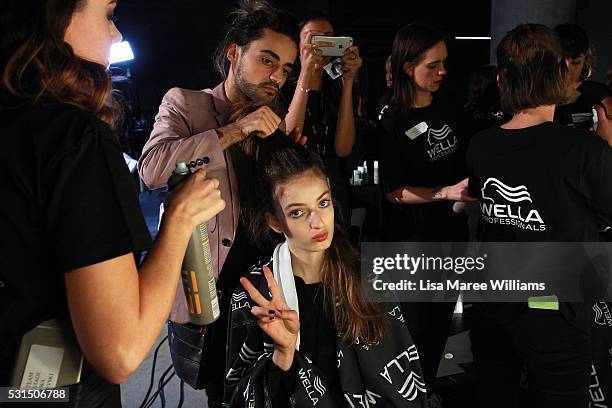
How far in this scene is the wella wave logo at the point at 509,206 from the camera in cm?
152

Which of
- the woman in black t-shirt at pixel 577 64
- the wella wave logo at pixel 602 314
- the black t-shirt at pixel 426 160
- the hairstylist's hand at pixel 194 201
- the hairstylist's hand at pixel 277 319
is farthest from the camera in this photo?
the black t-shirt at pixel 426 160

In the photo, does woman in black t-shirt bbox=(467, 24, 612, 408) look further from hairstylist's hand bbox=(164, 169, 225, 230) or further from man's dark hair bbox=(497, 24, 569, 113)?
hairstylist's hand bbox=(164, 169, 225, 230)

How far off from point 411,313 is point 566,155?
984 millimetres

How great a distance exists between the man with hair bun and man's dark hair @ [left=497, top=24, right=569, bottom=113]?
64 centimetres

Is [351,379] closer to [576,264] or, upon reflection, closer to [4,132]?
[576,264]

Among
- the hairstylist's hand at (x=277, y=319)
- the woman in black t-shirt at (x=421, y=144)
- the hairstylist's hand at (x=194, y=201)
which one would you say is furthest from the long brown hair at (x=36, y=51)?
the woman in black t-shirt at (x=421, y=144)

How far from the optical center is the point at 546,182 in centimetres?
147

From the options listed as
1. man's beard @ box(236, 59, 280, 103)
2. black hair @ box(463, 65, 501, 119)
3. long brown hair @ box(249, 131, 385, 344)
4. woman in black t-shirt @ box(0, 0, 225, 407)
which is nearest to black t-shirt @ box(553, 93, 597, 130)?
black hair @ box(463, 65, 501, 119)

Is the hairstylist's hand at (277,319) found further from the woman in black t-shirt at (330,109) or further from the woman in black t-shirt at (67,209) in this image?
the woman in black t-shirt at (330,109)

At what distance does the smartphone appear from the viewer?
191 centimetres

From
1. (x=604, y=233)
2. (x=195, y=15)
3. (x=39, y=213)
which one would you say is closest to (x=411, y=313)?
(x=604, y=233)

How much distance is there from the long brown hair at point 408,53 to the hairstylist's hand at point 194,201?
1.48 metres

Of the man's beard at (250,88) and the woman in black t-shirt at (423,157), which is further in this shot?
the woman in black t-shirt at (423,157)

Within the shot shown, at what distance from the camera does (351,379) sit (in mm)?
1457
